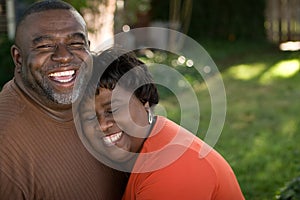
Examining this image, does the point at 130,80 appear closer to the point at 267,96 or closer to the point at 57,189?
the point at 57,189

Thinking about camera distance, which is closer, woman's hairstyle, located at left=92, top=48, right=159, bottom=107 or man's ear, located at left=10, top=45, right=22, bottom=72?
woman's hairstyle, located at left=92, top=48, right=159, bottom=107

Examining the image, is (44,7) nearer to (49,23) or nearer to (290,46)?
(49,23)

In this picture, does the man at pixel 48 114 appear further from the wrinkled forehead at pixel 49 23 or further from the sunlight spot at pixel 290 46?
the sunlight spot at pixel 290 46

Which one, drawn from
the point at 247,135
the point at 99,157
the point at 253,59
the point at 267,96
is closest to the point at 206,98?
the point at 267,96

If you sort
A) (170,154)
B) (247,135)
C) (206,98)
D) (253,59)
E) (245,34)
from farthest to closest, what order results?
(245,34) → (253,59) → (206,98) → (247,135) → (170,154)

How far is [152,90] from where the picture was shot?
9.00 ft

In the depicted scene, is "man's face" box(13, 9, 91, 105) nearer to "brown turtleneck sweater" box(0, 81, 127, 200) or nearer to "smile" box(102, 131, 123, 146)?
"brown turtleneck sweater" box(0, 81, 127, 200)

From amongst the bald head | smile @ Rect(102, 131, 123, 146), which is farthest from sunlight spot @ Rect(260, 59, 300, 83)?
smile @ Rect(102, 131, 123, 146)

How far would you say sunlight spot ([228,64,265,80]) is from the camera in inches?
433

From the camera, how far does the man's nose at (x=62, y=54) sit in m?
2.80

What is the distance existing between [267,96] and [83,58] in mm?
6734

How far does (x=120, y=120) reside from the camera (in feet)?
8.67

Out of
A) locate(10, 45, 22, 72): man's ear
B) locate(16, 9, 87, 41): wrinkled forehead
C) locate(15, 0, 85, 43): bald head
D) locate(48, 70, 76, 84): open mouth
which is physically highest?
locate(15, 0, 85, 43): bald head

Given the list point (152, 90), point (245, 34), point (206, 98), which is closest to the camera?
point (152, 90)
